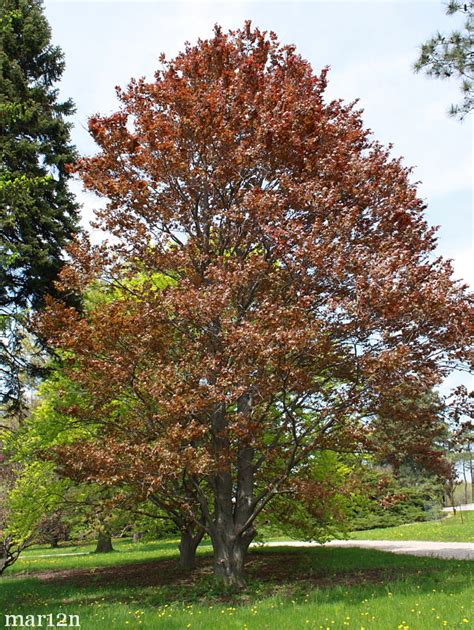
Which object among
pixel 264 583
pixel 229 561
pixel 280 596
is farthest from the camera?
pixel 264 583

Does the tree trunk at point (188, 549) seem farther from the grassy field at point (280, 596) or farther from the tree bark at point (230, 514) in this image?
the tree bark at point (230, 514)

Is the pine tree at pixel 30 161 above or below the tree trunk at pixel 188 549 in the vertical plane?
above

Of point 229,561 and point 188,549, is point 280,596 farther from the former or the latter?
point 188,549

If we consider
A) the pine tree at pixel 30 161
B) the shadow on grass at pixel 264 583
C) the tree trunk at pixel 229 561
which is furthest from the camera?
the pine tree at pixel 30 161

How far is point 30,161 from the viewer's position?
522 inches

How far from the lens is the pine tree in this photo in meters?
12.2

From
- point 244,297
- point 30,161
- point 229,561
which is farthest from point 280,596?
point 30,161

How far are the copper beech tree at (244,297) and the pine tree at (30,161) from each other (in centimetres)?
250

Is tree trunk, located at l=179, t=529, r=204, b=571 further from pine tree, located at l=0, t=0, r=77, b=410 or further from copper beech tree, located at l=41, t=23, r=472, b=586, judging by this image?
pine tree, located at l=0, t=0, r=77, b=410

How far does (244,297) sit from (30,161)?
7.01 m

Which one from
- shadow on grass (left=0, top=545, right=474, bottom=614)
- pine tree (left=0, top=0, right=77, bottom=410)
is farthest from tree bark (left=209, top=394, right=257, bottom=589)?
pine tree (left=0, top=0, right=77, bottom=410)

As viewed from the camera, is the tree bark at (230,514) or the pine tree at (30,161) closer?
the tree bark at (230,514)

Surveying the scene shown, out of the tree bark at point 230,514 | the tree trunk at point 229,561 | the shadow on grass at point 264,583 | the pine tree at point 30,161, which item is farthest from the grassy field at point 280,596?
A: the pine tree at point 30,161

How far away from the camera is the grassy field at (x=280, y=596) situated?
253 inches
